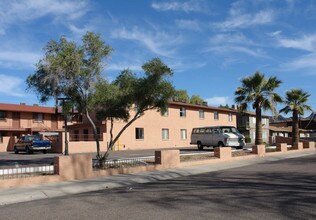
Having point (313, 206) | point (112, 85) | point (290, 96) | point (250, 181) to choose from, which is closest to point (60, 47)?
point (112, 85)

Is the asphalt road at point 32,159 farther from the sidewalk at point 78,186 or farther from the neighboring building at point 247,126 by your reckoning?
the neighboring building at point 247,126

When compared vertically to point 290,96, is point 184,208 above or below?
below

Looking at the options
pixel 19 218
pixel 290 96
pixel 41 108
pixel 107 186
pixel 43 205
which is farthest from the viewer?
pixel 41 108

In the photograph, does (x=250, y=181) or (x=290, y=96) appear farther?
(x=290, y=96)

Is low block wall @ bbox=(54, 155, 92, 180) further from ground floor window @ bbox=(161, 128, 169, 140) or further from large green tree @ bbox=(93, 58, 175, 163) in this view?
ground floor window @ bbox=(161, 128, 169, 140)

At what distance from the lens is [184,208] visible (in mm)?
8789

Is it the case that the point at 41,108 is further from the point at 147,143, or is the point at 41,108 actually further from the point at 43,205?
the point at 43,205

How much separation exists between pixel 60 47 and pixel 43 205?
8330 millimetres

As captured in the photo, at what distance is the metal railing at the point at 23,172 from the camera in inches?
540

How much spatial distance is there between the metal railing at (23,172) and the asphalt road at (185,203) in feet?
11.6

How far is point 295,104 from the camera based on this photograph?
40.1m

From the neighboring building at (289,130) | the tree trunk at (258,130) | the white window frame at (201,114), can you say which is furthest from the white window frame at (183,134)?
the tree trunk at (258,130)

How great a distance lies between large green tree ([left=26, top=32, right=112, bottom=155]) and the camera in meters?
16.1

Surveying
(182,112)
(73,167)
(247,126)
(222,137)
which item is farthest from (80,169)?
(247,126)
